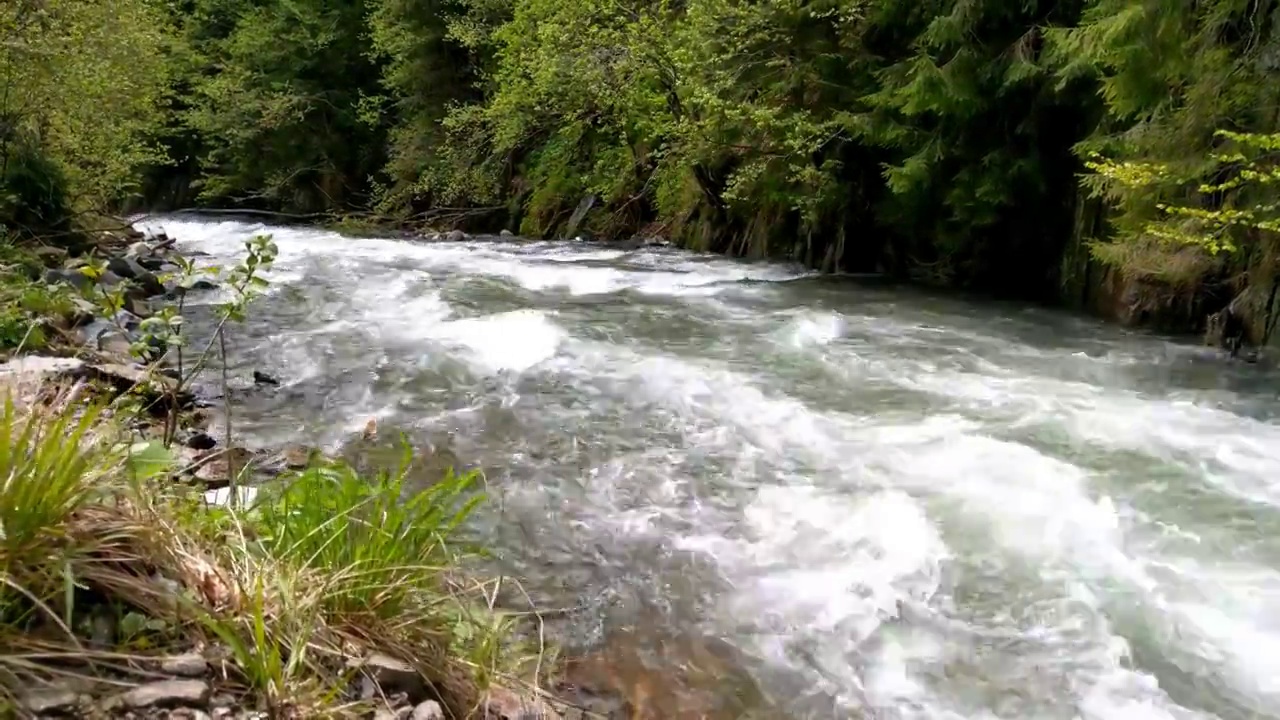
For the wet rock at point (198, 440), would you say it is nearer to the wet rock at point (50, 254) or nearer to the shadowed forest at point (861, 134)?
the shadowed forest at point (861, 134)

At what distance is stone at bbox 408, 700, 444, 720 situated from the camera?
239cm

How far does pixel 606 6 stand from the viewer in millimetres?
15719

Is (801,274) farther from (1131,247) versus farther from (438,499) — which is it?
(438,499)

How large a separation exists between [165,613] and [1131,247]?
8.22 m

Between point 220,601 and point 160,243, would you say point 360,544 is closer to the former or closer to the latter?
point 220,601

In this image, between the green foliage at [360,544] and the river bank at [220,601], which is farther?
the green foliage at [360,544]

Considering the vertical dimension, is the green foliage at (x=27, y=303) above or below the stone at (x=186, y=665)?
below

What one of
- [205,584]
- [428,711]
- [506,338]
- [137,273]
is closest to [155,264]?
[137,273]

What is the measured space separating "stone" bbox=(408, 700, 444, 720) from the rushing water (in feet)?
3.73

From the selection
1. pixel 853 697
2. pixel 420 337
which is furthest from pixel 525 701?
pixel 420 337

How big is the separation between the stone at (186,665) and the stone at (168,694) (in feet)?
0.11

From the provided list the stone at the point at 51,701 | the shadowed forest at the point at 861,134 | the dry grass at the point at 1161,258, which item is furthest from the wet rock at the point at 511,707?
the dry grass at the point at 1161,258

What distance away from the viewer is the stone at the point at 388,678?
7.93 feet

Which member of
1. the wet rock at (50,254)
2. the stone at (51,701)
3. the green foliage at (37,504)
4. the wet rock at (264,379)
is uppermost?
the green foliage at (37,504)
